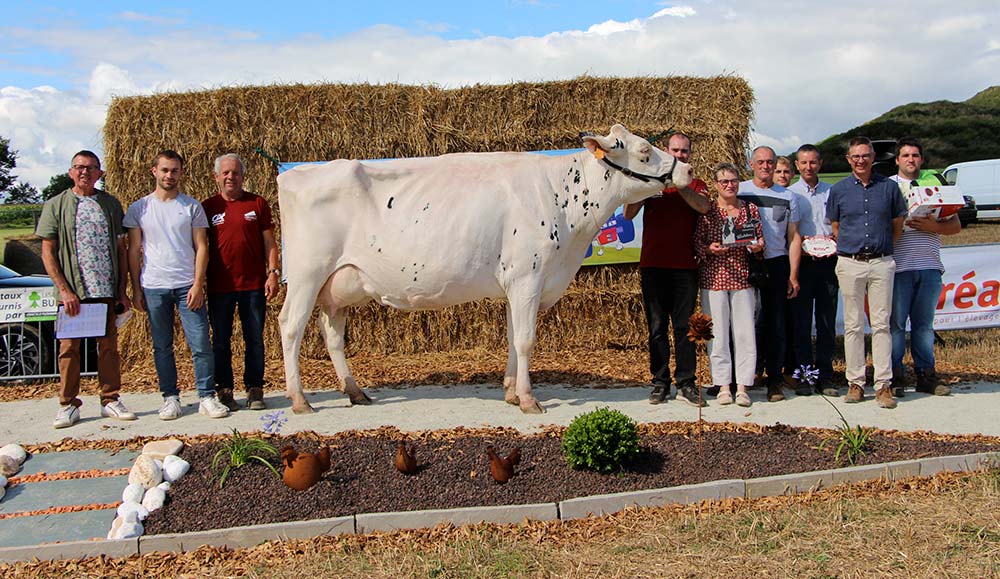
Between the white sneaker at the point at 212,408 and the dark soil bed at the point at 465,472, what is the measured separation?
107cm

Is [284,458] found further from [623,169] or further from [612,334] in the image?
[612,334]

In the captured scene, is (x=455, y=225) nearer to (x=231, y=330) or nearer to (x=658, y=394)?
(x=231, y=330)

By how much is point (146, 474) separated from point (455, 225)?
2.99 meters

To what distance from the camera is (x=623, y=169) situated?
22.0 ft

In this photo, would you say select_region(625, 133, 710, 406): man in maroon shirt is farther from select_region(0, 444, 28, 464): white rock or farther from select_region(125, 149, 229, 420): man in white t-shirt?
select_region(0, 444, 28, 464): white rock

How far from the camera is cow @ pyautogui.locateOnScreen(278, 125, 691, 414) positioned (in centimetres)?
665

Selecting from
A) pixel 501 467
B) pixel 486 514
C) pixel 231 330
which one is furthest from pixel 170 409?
pixel 486 514

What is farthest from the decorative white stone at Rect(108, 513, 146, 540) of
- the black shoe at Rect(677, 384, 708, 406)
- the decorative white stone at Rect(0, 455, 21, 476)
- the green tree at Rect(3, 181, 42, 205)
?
the green tree at Rect(3, 181, 42, 205)

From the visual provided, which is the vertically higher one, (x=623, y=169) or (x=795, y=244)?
(x=623, y=169)

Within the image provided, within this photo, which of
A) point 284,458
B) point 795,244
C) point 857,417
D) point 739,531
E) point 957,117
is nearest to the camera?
point 739,531

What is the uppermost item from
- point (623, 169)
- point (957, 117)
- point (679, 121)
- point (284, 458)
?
point (957, 117)

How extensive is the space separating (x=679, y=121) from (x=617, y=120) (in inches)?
30.2

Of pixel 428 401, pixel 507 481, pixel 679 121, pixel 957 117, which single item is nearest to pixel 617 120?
pixel 679 121

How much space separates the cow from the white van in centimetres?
2271
